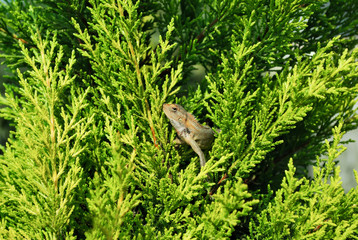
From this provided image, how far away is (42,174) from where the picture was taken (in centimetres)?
240

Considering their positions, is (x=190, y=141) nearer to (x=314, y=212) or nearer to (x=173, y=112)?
(x=173, y=112)

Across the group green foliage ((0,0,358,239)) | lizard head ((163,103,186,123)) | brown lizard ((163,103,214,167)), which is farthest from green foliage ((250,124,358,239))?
lizard head ((163,103,186,123))

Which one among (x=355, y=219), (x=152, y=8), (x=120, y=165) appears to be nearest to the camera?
(x=120, y=165)

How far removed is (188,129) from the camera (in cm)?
300

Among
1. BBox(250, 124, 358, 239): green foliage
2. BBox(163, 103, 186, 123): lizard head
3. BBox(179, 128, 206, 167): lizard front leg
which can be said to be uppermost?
BBox(163, 103, 186, 123): lizard head

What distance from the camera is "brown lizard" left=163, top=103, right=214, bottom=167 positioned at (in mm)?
2951

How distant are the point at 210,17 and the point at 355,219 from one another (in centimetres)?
267

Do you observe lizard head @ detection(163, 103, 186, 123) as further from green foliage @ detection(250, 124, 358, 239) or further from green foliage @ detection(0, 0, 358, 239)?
green foliage @ detection(250, 124, 358, 239)

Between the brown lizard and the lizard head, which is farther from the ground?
the lizard head

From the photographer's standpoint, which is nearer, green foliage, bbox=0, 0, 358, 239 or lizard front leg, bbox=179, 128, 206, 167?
green foliage, bbox=0, 0, 358, 239

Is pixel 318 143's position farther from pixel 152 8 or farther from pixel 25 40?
pixel 25 40

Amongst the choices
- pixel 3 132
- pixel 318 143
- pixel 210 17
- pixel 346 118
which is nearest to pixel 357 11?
pixel 346 118

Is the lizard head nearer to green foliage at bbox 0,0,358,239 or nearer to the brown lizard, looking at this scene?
the brown lizard

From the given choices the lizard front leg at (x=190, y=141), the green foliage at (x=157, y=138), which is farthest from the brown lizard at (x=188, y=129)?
the green foliage at (x=157, y=138)
